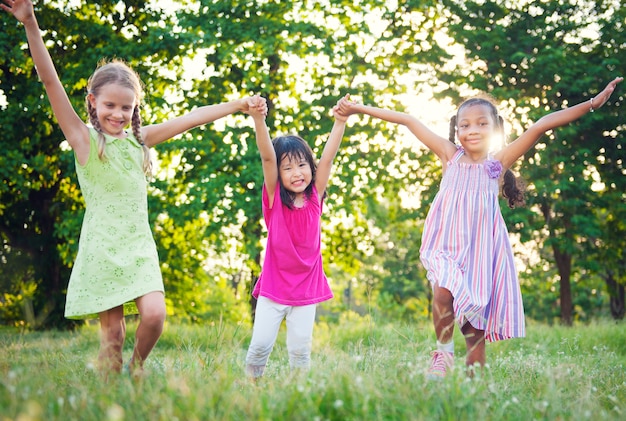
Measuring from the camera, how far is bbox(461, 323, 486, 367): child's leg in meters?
4.53

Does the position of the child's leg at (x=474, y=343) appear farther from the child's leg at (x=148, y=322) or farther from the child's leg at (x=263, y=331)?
the child's leg at (x=148, y=322)

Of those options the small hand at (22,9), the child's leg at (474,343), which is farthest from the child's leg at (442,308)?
the small hand at (22,9)

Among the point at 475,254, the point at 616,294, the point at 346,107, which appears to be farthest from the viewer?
the point at 616,294

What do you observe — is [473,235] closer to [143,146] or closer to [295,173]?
[295,173]

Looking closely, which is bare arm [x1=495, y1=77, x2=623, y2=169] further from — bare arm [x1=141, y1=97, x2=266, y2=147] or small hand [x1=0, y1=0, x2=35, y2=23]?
small hand [x1=0, y1=0, x2=35, y2=23]

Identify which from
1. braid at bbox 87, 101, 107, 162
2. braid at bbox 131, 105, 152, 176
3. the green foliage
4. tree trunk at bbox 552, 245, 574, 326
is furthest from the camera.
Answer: tree trunk at bbox 552, 245, 574, 326

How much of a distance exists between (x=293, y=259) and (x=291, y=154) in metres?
0.82

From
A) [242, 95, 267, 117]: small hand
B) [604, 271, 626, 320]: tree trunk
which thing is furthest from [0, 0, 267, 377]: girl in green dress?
[604, 271, 626, 320]: tree trunk

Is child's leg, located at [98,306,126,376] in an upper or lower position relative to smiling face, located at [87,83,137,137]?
lower

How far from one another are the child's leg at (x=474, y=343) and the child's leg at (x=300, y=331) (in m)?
1.13

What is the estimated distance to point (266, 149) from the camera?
476 centimetres

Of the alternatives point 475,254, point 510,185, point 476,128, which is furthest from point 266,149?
point 510,185

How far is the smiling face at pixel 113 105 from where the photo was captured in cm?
412

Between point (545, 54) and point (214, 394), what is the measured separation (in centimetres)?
1270
